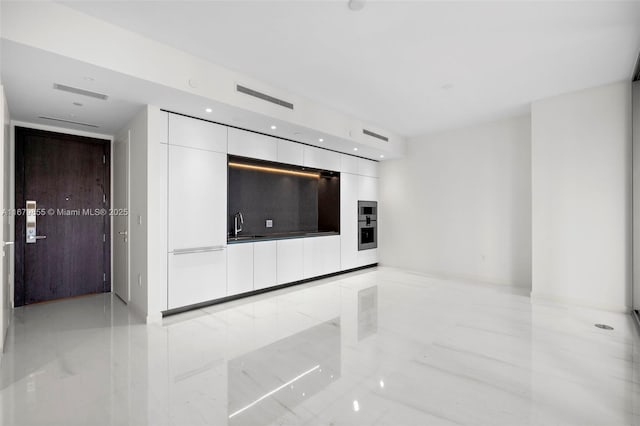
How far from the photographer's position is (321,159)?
18.9ft

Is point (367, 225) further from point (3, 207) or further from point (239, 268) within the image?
point (3, 207)

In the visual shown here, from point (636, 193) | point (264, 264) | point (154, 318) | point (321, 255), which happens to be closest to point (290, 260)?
point (264, 264)

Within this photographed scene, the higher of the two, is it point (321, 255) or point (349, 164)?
point (349, 164)

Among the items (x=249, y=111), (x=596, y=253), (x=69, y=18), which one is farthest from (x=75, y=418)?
(x=596, y=253)

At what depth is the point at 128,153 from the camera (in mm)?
Answer: 4152

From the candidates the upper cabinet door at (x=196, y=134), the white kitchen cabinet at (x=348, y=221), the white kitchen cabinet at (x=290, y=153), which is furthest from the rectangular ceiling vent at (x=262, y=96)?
the white kitchen cabinet at (x=348, y=221)

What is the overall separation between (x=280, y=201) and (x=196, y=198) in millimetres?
2016

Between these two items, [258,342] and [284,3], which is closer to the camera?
[284,3]

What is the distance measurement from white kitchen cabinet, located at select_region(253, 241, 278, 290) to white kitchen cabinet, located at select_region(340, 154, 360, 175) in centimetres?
217

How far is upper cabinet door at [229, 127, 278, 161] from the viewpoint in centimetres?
442

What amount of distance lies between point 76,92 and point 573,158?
5.97 metres

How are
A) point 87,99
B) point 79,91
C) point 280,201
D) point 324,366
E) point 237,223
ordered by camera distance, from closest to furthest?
point 324,366
point 79,91
point 87,99
point 237,223
point 280,201

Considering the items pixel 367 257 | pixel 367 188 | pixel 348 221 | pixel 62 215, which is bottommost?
pixel 367 257

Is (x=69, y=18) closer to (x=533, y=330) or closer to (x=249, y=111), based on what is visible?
(x=249, y=111)
